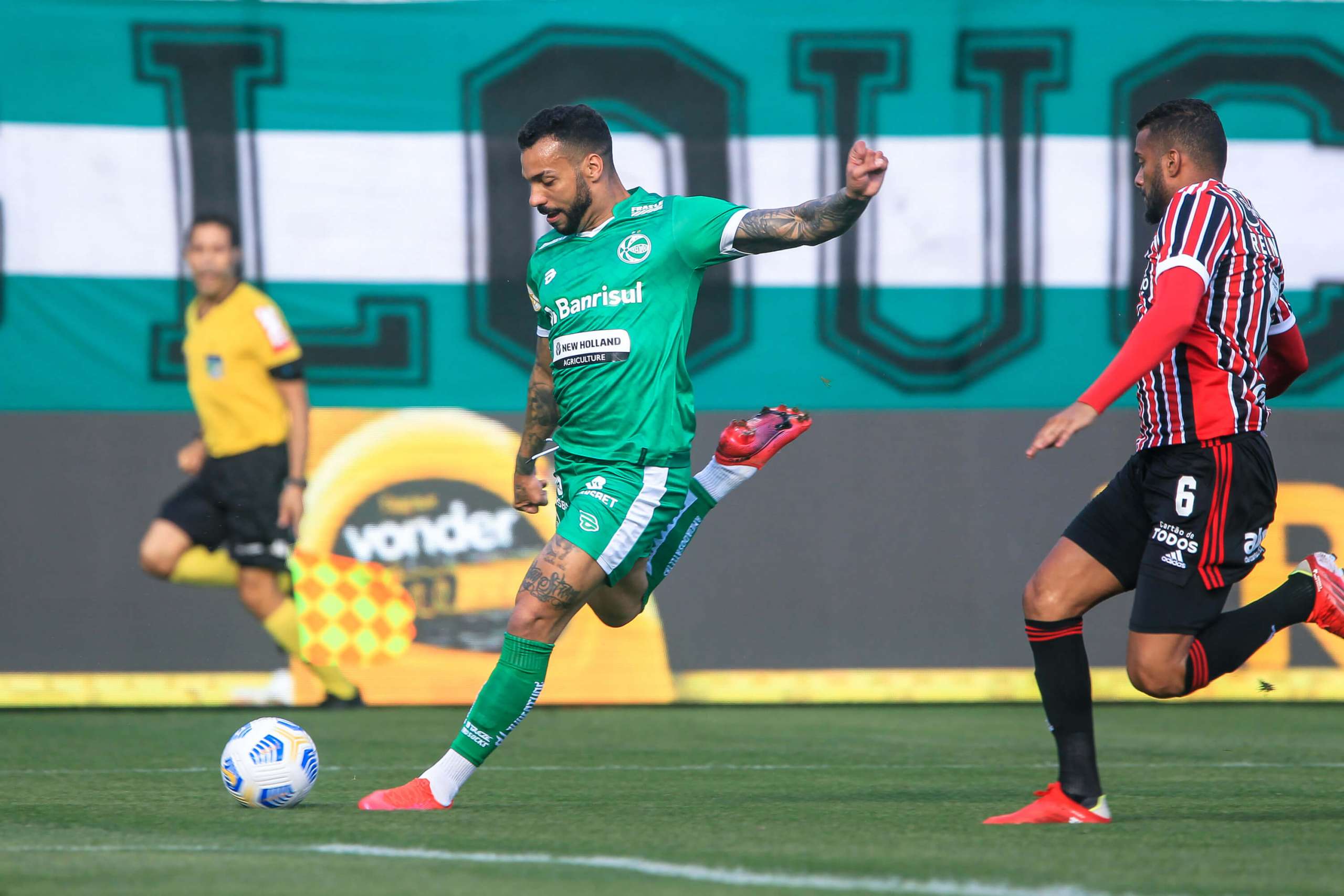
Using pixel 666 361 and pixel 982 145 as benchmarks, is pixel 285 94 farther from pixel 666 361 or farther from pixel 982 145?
pixel 666 361

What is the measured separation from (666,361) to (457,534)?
3.79 metres

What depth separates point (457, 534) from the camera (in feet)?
27.7

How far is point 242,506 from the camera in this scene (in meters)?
8.38

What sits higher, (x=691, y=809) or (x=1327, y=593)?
(x=1327, y=593)

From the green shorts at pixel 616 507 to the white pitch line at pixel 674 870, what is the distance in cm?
110

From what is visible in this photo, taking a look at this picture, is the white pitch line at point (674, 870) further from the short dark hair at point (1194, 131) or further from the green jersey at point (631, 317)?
the short dark hair at point (1194, 131)

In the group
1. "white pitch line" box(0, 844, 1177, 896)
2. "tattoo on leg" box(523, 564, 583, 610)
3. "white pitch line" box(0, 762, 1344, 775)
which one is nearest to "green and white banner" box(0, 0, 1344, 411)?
"white pitch line" box(0, 762, 1344, 775)

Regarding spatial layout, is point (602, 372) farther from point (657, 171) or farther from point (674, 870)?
point (657, 171)

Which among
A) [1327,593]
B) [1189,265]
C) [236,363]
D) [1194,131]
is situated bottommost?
[1327,593]

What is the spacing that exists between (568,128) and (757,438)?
118 centimetres

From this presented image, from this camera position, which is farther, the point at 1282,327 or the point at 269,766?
the point at 1282,327

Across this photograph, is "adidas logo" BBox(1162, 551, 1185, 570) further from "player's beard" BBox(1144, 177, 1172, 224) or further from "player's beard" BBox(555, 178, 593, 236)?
"player's beard" BBox(555, 178, 593, 236)

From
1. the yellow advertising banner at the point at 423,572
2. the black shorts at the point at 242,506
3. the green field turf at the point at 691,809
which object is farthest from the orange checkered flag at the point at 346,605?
the green field turf at the point at 691,809

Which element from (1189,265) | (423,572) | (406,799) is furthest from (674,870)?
(423,572)
